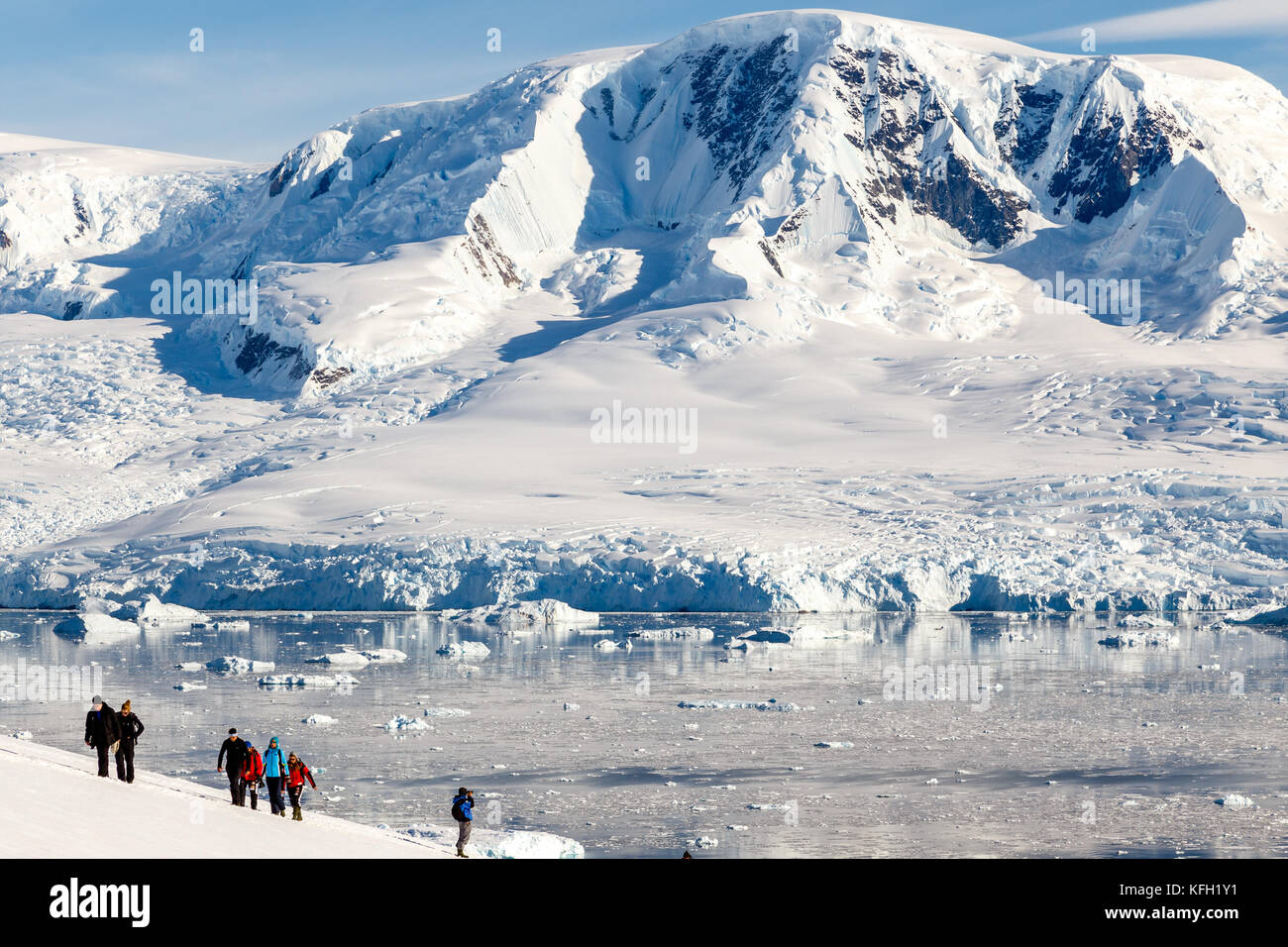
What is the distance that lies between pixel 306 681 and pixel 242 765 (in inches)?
808

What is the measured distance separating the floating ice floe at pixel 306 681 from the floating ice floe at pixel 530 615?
58.0ft

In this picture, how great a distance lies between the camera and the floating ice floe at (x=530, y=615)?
57.4 metres

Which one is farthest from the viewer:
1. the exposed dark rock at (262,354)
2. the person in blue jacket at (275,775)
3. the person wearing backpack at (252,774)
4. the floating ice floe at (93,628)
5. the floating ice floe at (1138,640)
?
the exposed dark rock at (262,354)

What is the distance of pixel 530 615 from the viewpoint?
57406 millimetres

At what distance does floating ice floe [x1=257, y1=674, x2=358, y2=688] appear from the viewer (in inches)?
1519

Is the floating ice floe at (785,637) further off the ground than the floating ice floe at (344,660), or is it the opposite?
the floating ice floe at (344,660)

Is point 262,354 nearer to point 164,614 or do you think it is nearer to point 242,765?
point 164,614

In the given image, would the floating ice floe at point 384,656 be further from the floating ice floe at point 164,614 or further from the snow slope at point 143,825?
the snow slope at point 143,825

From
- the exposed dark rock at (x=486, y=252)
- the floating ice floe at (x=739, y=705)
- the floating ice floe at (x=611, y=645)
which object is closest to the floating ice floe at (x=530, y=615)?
the floating ice floe at (x=611, y=645)

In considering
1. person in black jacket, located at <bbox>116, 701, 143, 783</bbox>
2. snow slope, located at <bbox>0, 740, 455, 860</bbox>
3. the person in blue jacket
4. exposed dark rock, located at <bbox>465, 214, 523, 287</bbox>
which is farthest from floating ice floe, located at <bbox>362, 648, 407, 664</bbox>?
exposed dark rock, located at <bbox>465, 214, 523, 287</bbox>

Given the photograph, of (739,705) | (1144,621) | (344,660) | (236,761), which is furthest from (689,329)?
(236,761)
